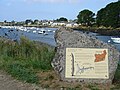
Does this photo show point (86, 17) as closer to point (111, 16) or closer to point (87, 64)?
point (111, 16)

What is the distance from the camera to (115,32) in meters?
104

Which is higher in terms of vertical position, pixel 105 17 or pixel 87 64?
pixel 87 64

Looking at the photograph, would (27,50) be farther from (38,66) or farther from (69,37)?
(69,37)

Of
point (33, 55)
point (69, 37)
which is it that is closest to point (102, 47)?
point (69, 37)

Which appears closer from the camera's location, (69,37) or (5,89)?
(5,89)

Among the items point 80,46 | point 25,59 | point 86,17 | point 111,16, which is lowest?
point 86,17

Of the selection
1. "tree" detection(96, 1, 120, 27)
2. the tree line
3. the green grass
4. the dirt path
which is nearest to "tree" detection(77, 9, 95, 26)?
the tree line

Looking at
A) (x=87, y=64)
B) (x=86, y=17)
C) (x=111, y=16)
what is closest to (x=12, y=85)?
(x=87, y=64)

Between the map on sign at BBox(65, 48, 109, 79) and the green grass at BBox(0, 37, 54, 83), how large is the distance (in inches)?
42.5

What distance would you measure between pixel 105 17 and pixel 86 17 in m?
15.7

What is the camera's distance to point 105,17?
112125 millimetres

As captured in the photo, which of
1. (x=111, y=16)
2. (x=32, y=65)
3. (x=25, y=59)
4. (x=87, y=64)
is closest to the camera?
(x=87, y=64)

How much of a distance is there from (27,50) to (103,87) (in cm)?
667

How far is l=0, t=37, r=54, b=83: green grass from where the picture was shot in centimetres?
1087
